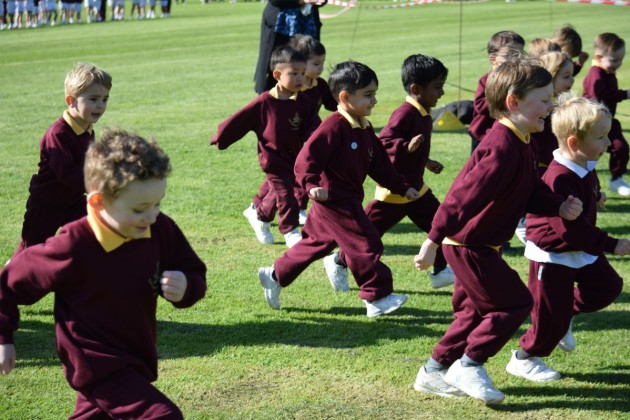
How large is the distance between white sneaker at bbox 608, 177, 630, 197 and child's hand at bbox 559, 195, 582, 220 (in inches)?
219

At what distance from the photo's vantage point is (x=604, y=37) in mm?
9461

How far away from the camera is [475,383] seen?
Result: 489 cm

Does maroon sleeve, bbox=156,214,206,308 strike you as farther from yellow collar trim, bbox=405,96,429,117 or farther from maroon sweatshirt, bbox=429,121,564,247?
yellow collar trim, bbox=405,96,429,117

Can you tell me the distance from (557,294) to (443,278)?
1.90 m

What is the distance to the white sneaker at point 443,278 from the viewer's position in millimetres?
7004

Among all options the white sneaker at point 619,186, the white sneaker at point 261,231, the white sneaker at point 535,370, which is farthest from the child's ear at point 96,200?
the white sneaker at point 619,186

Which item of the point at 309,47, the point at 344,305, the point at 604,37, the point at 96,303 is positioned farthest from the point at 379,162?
the point at 604,37

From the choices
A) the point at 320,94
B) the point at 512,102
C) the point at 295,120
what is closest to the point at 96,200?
the point at 512,102

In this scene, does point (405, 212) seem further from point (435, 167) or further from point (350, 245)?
point (350, 245)

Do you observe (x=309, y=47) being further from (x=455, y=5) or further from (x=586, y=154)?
(x=455, y=5)

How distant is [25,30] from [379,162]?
1245 inches

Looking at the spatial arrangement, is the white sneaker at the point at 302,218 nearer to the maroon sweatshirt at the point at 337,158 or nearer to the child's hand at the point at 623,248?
the maroon sweatshirt at the point at 337,158

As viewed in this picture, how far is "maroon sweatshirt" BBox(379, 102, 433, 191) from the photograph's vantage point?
22.7ft

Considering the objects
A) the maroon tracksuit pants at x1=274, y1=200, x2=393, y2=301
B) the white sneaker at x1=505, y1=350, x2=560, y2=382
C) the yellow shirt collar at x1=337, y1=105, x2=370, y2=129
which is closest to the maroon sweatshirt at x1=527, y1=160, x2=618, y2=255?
the white sneaker at x1=505, y1=350, x2=560, y2=382
